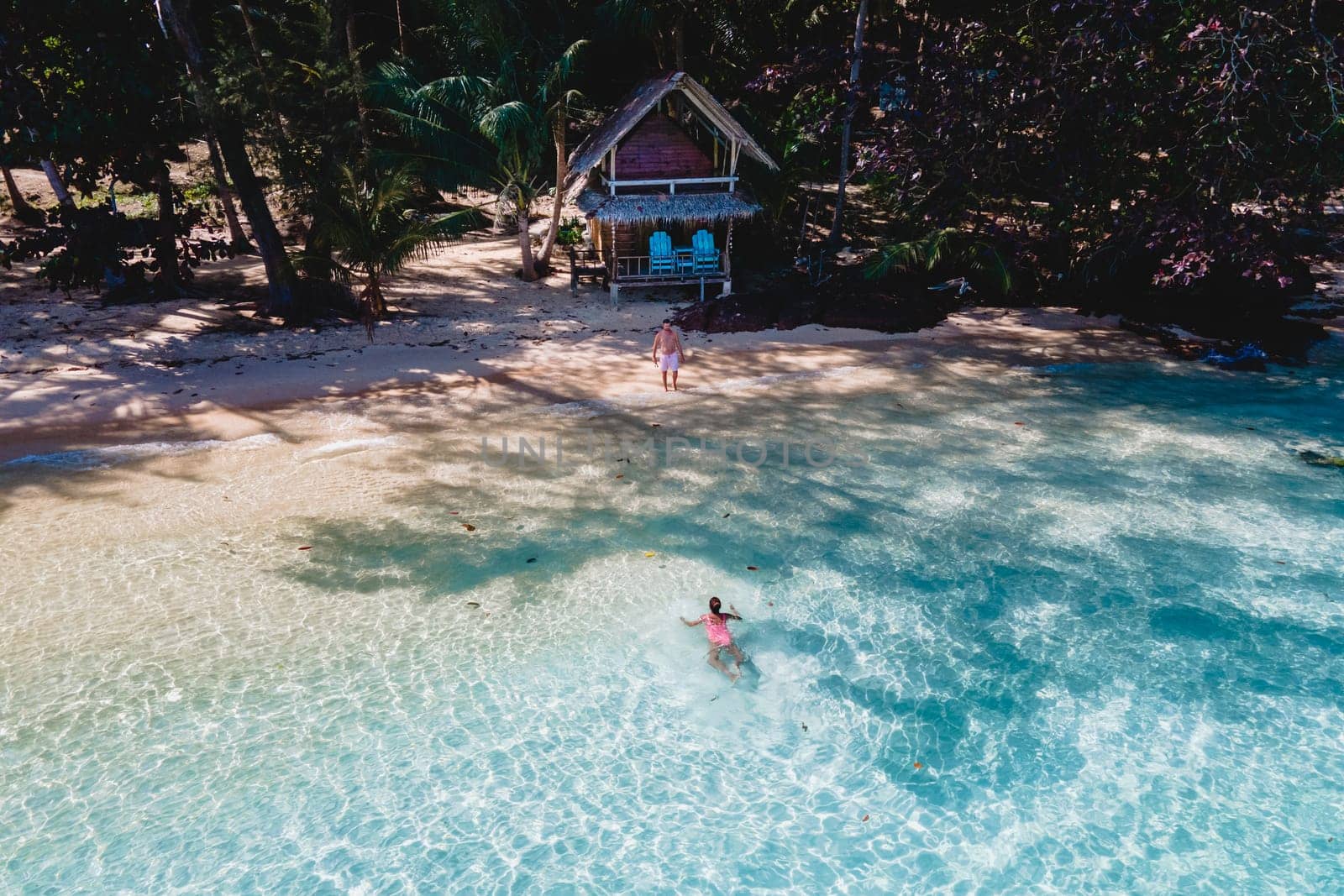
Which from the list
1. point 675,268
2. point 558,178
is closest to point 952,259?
point 675,268

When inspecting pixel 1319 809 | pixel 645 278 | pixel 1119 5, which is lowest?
pixel 1319 809

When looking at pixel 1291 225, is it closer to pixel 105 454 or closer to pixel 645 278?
pixel 645 278

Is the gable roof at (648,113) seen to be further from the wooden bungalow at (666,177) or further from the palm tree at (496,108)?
the palm tree at (496,108)

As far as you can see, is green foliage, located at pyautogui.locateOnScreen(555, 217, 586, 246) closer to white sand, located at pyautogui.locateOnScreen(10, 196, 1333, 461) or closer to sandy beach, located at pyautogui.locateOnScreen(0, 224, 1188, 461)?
white sand, located at pyautogui.locateOnScreen(10, 196, 1333, 461)

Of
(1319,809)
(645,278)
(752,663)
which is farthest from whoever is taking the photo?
(645,278)

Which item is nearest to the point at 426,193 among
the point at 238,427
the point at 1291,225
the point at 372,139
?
the point at 372,139

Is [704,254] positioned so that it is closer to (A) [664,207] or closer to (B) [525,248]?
(A) [664,207]
